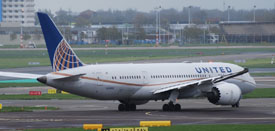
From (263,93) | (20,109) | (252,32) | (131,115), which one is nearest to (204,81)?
(131,115)

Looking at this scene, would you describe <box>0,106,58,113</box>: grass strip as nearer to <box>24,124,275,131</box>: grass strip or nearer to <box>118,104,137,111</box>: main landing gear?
<box>118,104,137,111</box>: main landing gear

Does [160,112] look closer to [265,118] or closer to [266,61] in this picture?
[265,118]

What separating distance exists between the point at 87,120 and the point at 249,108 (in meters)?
14.5

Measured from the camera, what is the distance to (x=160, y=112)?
45031mm

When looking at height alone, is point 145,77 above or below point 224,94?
above

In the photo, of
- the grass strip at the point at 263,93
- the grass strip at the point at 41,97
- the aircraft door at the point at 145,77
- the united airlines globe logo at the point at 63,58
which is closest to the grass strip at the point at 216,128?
the united airlines globe logo at the point at 63,58

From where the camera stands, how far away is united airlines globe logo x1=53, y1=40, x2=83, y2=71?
→ 43.5 meters

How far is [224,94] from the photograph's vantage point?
45.9 meters

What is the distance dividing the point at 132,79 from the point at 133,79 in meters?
0.10

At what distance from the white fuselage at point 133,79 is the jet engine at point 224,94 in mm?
1040

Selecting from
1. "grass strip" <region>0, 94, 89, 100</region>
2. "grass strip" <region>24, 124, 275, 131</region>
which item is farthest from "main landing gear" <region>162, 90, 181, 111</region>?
"grass strip" <region>0, 94, 89, 100</region>

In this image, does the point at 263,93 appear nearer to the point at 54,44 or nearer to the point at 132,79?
the point at 132,79

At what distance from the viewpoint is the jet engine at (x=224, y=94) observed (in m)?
45.9

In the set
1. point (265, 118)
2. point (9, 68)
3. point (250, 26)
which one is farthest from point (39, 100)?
point (250, 26)
